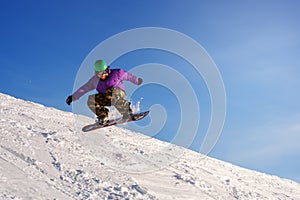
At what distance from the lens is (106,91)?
12.5 m

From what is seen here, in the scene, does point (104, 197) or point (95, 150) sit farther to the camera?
point (95, 150)

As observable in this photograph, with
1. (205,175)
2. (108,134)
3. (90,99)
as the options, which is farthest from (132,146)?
(90,99)

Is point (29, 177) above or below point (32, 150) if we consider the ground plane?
below

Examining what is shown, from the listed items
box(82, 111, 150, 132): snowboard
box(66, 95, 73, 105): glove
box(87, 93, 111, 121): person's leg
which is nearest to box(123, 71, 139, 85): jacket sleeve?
box(87, 93, 111, 121): person's leg

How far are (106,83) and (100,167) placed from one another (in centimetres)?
1918

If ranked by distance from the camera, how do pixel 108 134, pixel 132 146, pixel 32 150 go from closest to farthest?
1. pixel 32 150
2. pixel 132 146
3. pixel 108 134

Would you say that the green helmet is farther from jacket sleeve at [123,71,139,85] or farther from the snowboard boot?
Result: the snowboard boot

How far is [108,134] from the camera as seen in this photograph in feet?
132

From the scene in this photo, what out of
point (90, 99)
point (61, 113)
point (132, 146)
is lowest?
point (90, 99)

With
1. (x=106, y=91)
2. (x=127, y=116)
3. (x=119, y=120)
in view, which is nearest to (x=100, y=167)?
(x=119, y=120)

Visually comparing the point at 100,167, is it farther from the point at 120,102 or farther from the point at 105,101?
the point at 105,101

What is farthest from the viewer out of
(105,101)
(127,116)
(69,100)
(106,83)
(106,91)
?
(127,116)

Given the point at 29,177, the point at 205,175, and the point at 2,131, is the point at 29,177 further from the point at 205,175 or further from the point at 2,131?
the point at 205,175

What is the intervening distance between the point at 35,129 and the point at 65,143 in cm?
276
